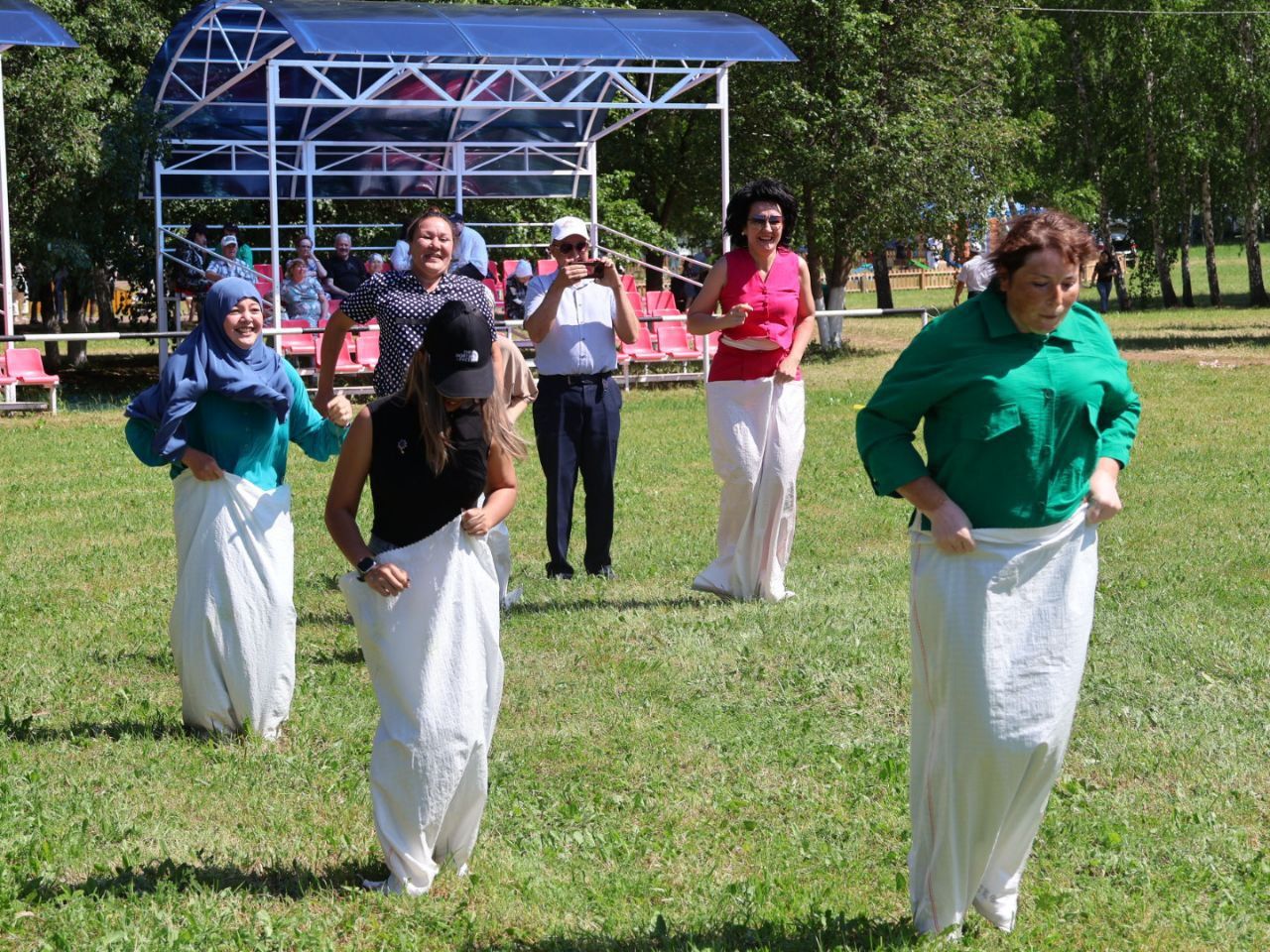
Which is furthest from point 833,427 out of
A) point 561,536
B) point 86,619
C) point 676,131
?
point 676,131

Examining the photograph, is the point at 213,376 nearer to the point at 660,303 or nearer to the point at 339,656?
the point at 339,656

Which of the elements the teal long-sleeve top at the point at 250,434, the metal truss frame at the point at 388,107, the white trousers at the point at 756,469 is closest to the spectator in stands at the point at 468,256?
the white trousers at the point at 756,469

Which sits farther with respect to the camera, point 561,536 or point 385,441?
point 561,536

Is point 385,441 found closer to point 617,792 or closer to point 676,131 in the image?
point 617,792

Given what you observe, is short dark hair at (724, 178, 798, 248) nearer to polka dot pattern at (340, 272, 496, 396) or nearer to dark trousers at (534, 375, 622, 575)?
dark trousers at (534, 375, 622, 575)

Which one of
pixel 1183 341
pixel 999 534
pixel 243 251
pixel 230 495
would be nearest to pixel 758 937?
pixel 999 534

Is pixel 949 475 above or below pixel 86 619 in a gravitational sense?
above

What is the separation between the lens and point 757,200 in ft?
27.6

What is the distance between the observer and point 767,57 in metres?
20.9

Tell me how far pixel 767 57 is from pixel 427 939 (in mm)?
17715

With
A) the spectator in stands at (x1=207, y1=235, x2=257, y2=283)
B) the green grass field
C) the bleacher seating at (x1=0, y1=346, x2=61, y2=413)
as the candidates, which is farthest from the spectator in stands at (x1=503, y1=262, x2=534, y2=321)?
the green grass field

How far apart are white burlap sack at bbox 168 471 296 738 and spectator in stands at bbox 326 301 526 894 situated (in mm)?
1684

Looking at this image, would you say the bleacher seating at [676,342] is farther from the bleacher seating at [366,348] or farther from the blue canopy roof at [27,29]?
the blue canopy roof at [27,29]

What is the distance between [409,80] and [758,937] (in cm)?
2038
